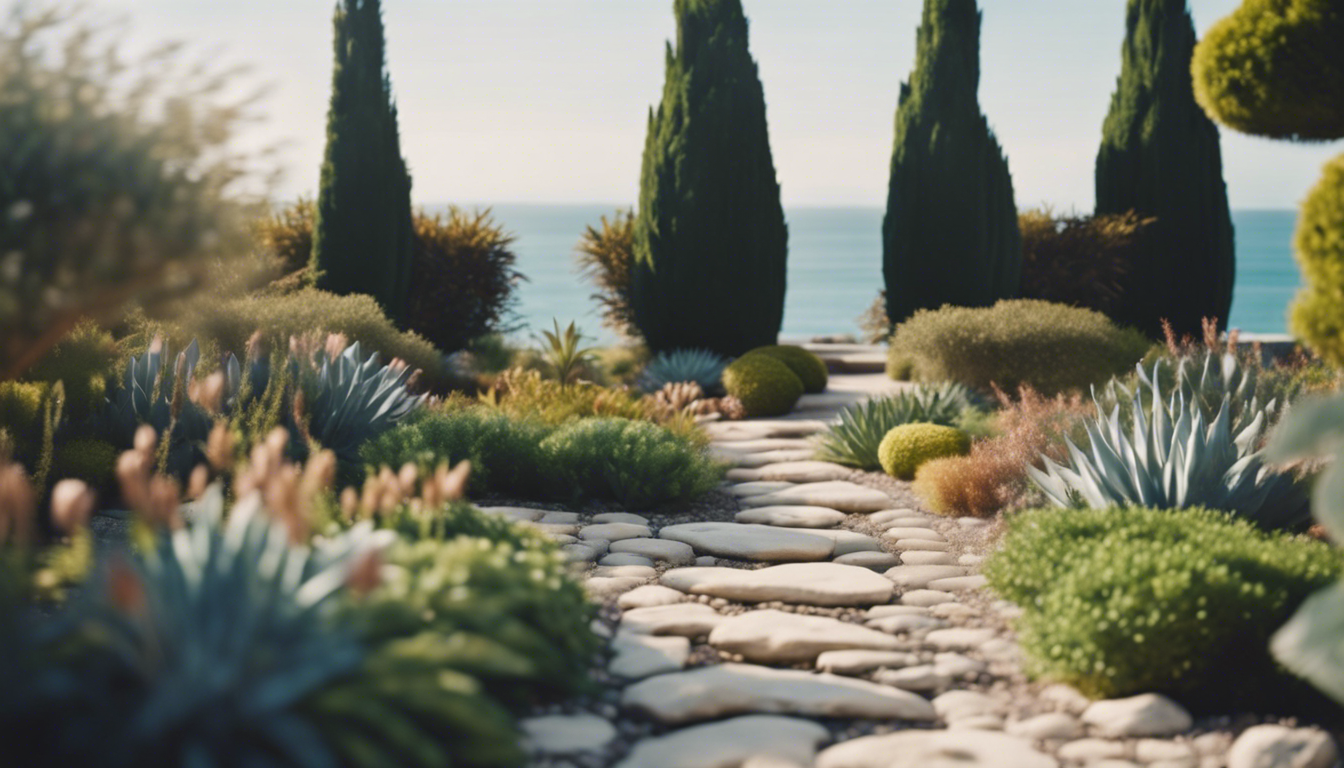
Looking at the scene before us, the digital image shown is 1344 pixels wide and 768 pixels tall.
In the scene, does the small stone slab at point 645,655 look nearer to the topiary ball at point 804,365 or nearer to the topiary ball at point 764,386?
the topiary ball at point 764,386

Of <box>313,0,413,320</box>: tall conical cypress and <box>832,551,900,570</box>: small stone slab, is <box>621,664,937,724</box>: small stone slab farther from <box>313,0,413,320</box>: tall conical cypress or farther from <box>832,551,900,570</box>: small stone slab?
<box>313,0,413,320</box>: tall conical cypress

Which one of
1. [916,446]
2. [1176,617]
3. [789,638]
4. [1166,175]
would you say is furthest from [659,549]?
[1166,175]

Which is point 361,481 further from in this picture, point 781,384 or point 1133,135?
point 1133,135

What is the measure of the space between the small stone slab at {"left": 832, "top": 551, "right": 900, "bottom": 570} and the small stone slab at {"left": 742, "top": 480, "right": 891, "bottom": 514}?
118 cm

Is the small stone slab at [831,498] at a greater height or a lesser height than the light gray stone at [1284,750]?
lesser

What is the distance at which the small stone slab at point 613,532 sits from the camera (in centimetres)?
538

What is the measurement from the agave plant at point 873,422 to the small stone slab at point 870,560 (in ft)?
8.69

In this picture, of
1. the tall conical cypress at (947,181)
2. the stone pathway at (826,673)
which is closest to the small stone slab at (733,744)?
the stone pathway at (826,673)

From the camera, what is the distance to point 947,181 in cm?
1378

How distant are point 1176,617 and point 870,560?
6.51ft

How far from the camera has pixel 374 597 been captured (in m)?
2.41

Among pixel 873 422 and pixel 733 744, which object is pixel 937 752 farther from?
pixel 873 422

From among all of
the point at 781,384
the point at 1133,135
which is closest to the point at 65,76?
the point at 781,384

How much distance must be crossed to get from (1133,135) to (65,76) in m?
15.8
